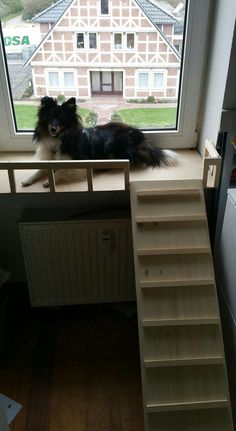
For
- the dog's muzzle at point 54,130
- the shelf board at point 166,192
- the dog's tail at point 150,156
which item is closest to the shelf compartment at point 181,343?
the shelf board at point 166,192

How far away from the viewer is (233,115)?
1.44m

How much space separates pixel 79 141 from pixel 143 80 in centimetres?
48

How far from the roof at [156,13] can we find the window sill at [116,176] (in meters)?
0.62

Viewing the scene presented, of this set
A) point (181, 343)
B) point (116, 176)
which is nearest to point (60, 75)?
point (116, 176)

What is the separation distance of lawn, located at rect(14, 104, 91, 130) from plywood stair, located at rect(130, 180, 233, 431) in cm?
55

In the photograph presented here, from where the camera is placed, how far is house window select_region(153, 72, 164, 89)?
167cm

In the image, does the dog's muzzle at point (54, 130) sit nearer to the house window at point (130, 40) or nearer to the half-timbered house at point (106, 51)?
the half-timbered house at point (106, 51)

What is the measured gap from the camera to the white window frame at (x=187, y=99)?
1.51 metres

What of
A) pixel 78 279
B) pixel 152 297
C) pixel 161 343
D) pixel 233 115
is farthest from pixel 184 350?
pixel 233 115

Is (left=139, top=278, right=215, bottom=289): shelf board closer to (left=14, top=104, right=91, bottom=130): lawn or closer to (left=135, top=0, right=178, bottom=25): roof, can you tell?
(left=14, top=104, right=91, bottom=130): lawn

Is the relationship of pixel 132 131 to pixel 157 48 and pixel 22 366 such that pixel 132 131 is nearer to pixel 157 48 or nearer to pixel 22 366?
pixel 157 48

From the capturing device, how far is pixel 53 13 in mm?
1527

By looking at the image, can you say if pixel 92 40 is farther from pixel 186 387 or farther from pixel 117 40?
pixel 186 387

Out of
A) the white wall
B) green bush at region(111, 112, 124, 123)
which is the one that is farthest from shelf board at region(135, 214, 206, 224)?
green bush at region(111, 112, 124, 123)
